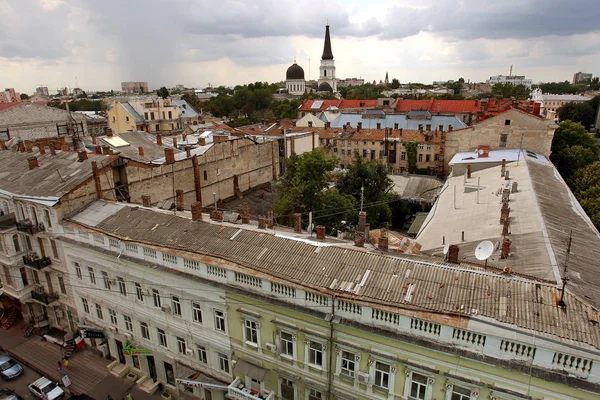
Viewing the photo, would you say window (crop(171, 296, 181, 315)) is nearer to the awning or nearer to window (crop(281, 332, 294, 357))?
the awning

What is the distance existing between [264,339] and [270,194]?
2830 centimetres

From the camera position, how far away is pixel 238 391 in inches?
667

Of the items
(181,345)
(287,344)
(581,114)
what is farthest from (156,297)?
(581,114)

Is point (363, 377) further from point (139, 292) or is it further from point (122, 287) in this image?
point (122, 287)

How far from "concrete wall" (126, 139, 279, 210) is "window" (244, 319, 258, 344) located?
16269mm

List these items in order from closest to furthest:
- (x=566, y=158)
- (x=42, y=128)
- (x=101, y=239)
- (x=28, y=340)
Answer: (x=101, y=239) → (x=28, y=340) → (x=566, y=158) → (x=42, y=128)

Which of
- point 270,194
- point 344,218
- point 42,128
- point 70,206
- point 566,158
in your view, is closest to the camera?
point 70,206

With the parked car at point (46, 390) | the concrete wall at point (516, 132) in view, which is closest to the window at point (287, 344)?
the parked car at point (46, 390)

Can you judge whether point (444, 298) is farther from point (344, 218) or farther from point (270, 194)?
point (270, 194)

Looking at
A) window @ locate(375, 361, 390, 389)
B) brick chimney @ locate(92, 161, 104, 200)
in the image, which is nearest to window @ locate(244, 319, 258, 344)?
window @ locate(375, 361, 390, 389)

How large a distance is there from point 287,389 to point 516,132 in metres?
40.9

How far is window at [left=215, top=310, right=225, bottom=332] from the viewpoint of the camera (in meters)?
17.2

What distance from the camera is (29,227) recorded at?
23906mm

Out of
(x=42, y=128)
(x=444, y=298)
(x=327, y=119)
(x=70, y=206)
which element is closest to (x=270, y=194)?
(x=70, y=206)
